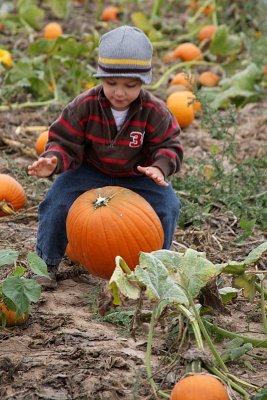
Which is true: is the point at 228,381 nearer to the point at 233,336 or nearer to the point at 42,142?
the point at 233,336

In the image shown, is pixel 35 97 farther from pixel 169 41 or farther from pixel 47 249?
pixel 47 249

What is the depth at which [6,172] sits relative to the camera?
18.5ft

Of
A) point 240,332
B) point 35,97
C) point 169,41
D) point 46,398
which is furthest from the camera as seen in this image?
point 169,41

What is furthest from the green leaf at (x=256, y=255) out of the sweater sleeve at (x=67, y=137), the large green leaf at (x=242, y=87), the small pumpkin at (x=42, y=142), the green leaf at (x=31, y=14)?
the green leaf at (x=31, y=14)

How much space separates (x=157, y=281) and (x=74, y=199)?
109cm

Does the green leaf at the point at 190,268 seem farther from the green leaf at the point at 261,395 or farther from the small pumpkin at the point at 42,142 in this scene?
the small pumpkin at the point at 42,142

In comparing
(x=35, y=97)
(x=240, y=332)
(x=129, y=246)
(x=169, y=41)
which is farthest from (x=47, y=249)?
(x=169, y=41)

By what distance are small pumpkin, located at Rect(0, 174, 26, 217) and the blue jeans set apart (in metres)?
0.82

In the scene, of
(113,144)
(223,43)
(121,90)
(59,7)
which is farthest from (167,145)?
(59,7)

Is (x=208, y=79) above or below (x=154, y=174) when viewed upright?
below

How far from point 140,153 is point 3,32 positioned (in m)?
4.90

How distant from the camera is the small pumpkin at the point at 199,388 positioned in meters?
2.91

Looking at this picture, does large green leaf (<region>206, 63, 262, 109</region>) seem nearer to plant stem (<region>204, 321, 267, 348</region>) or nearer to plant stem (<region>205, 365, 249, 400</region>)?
plant stem (<region>204, 321, 267, 348</region>)

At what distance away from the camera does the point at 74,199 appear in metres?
4.18
